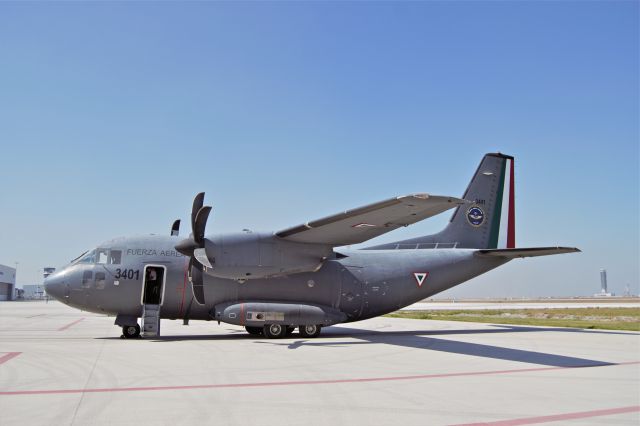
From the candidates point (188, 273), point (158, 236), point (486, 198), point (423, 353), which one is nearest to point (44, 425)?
point (423, 353)

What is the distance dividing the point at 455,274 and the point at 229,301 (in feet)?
30.0

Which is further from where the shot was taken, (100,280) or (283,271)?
(100,280)

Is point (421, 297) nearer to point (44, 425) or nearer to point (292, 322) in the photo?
point (292, 322)

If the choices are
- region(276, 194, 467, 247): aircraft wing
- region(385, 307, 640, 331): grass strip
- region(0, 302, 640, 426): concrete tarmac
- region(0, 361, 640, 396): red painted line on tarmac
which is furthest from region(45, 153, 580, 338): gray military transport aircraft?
region(385, 307, 640, 331): grass strip

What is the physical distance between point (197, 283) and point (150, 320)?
6.87 feet

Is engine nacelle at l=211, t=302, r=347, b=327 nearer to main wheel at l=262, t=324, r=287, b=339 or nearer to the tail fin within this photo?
main wheel at l=262, t=324, r=287, b=339

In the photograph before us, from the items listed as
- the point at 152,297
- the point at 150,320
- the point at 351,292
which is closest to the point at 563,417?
the point at 351,292

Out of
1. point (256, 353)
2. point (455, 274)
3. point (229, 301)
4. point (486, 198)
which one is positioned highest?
point (486, 198)

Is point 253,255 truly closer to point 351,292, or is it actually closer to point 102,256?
point 351,292

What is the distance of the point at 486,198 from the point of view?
2141cm

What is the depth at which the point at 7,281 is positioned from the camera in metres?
98.4

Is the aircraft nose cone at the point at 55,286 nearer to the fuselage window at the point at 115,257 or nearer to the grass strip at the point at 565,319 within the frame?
the fuselage window at the point at 115,257

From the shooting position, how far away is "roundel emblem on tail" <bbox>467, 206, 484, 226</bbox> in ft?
69.1

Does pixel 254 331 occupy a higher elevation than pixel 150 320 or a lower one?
lower
